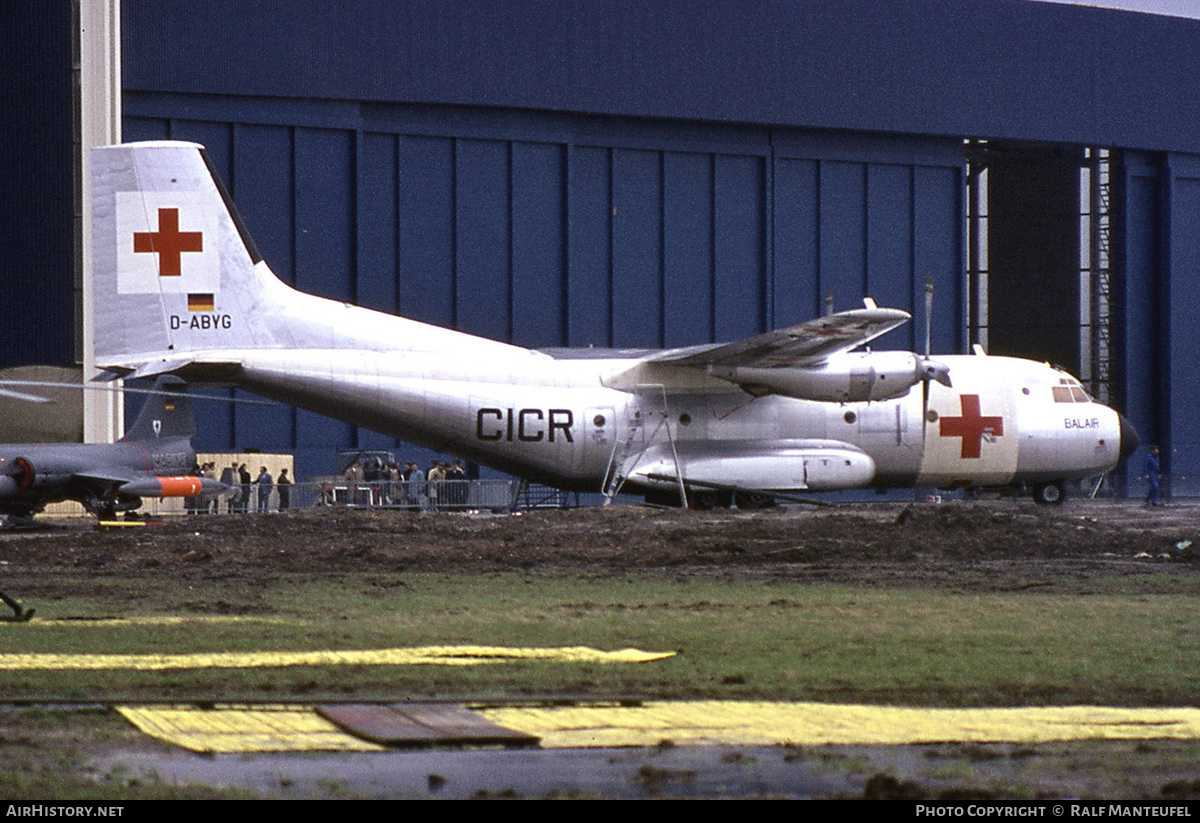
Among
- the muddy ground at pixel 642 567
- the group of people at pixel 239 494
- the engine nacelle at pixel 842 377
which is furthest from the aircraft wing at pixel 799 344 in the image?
the group of people at pixel 239 494

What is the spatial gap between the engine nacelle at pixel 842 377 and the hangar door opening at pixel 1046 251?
35.2 meters

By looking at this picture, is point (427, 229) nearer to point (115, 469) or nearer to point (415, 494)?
point (415, 494)

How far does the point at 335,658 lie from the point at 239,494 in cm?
2859

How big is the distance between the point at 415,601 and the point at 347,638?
13.2ft

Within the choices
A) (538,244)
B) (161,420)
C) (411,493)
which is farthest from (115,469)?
(538,244)

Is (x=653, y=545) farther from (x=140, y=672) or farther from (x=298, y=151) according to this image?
(x=298, y=151)

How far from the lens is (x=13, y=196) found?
46.8 m

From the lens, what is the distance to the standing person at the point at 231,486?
39.2 m

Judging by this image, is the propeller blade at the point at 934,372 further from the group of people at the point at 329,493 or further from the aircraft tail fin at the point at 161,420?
the aircraft tail fin at the point at 161,420

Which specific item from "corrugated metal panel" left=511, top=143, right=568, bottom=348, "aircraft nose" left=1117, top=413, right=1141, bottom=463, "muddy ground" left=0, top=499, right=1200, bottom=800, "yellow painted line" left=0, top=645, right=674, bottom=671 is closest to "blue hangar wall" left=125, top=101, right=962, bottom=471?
"corrugated metal panel" left=511, top=143, right=568, bottom=348

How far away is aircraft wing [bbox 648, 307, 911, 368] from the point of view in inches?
1177

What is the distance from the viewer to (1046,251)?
66.6 meters

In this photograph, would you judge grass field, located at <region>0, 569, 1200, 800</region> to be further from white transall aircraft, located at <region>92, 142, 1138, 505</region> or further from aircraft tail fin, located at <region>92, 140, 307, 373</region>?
aircraft tail fin, located at <region>92, 140, 307, 373</region>

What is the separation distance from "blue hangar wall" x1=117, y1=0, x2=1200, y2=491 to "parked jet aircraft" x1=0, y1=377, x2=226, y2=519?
1368 cm
